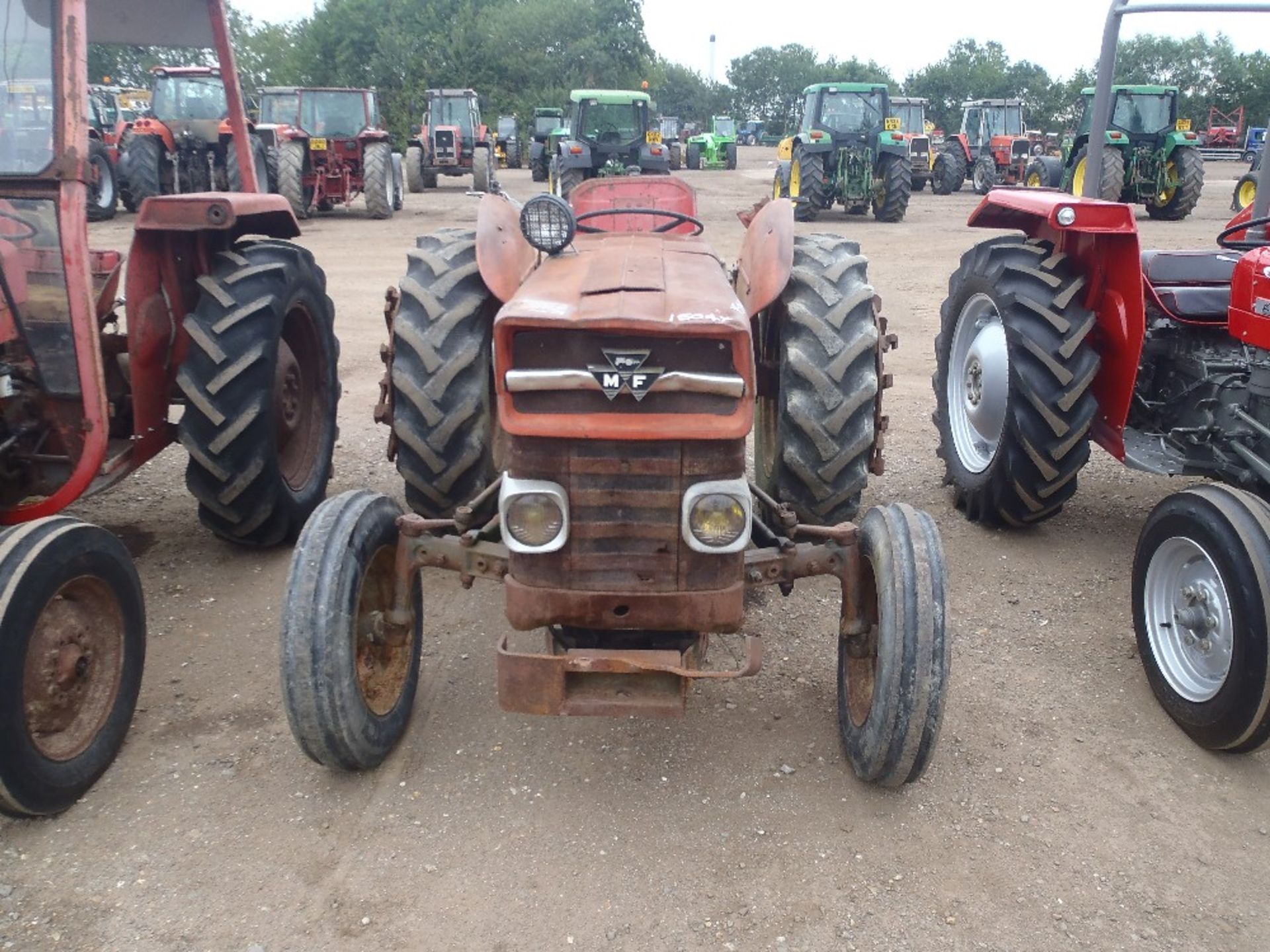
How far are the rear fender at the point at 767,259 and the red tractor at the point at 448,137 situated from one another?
19.6 meters

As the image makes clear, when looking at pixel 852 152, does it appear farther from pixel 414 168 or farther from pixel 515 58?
pixel 515 58

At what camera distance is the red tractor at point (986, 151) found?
2377 cm

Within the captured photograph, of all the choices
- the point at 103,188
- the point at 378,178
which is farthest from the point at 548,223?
the point at 103,188

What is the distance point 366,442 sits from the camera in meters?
5.89

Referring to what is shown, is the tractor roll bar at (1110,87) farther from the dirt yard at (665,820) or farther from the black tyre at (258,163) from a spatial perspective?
the black tyre at (258,163)

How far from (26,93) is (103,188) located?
1384 cm

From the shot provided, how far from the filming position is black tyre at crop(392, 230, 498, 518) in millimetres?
3445

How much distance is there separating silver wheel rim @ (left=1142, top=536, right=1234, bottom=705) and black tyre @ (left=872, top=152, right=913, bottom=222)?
49.1ft

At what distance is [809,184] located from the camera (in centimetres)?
1655

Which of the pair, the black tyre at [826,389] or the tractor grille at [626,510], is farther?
the black tyre at [826,389]

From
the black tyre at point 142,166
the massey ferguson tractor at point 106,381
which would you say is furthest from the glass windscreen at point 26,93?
the black tyre at point 142,166

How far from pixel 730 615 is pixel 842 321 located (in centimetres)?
119

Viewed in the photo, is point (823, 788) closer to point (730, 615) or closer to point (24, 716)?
point (730, 615)

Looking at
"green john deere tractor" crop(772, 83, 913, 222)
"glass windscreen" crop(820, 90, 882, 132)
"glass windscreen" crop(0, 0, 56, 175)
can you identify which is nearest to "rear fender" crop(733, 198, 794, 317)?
"glass windscreen" crop(0, 0, 56, 175)
